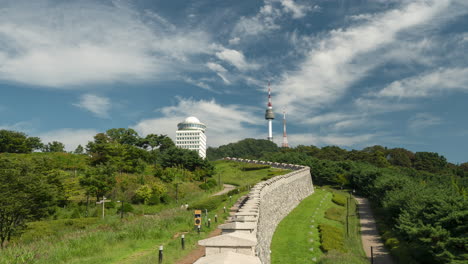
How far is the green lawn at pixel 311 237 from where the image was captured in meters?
22.2

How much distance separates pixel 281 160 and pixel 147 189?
53.3 metres

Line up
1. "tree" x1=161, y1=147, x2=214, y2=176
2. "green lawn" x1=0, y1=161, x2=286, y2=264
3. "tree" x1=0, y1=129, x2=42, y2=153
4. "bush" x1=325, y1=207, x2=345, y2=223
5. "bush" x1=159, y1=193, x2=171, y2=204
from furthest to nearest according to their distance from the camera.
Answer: "tree" x1=0, y1=129, x2=42, y2=153
"tree" x1=161, y1=147, x2=214, y2=176
"bush" x1=325, y1=207, x2=345, y2=223
"bush" x1=159, y1=193, x2=171, y2=204
"green lawn" x1=0, y1=161, x2=286, y2=264

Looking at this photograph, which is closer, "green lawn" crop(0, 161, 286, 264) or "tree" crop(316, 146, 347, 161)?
"green lawn" crop(0, 161, 286, 264)

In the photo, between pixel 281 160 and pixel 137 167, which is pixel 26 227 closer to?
pixel 137 167

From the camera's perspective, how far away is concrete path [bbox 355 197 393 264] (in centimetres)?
2656

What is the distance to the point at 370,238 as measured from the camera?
106ft

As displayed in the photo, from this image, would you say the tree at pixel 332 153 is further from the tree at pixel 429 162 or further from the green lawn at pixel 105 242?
the green lawn at pixel 105 242

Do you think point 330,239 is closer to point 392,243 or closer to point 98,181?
point 392,243

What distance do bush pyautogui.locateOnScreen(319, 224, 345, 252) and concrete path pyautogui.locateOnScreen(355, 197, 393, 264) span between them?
2.90 m

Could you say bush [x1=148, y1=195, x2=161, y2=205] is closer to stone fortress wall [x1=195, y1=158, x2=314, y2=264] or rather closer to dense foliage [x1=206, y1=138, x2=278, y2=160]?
stone fortress wall [x1=195, y1=158, x2=314, y2=264]

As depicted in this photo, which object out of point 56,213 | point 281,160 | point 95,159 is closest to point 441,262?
point 56,213

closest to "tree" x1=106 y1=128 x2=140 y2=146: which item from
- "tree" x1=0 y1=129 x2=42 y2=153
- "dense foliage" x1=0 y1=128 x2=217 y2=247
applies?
"dense foliage" x1=0 y1=128 x2=217 y2=247

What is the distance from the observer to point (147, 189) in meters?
35.4

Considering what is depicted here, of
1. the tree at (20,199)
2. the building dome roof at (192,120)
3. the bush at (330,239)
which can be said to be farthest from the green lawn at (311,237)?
the building dome roof at (192,120)
